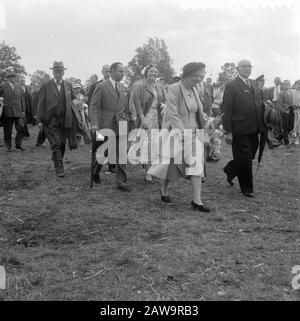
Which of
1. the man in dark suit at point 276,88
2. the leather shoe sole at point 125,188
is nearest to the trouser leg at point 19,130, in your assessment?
the leather shoe sole at point 125,188

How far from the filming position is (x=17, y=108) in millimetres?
12109

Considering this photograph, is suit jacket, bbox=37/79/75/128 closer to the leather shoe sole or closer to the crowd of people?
the crowd of people

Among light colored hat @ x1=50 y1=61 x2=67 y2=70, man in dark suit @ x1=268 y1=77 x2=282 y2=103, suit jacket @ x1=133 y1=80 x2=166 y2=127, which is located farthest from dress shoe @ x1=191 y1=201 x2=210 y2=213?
man in dark suit @ x1=268 y1=77 x2=282 y2=103

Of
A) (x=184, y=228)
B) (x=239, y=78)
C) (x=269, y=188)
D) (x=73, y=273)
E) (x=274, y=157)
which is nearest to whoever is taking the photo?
(x=73, y=273)

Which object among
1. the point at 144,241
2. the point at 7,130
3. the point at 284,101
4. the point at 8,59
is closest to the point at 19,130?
the point at 7,130

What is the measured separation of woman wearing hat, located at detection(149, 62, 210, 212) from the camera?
20.1 ft

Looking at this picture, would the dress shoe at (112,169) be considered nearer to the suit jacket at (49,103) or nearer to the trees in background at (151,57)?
the suit jacket at (49,103)

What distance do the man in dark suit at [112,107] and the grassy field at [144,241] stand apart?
382 mm

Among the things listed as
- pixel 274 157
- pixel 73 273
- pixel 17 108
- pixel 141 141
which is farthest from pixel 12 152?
pixel 73 273

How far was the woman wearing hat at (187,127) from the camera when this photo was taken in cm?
612

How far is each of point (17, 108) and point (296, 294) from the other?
32.0 feet
